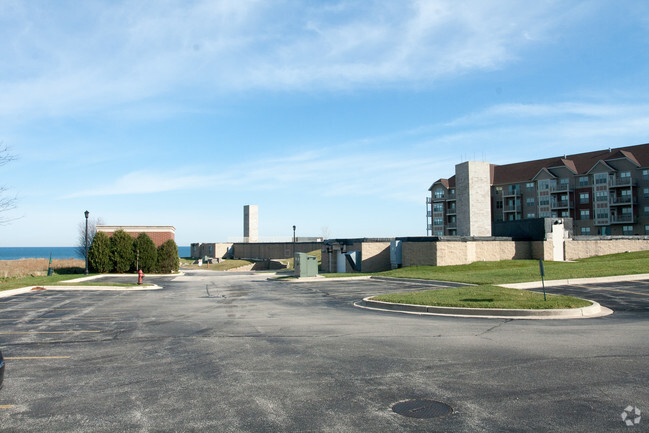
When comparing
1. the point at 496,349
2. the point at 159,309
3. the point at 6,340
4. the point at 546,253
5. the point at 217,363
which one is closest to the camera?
the point at 217,363

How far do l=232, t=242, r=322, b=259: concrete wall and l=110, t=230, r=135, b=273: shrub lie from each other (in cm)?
3138

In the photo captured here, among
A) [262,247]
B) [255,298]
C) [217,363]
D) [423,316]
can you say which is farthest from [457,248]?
[262,247]

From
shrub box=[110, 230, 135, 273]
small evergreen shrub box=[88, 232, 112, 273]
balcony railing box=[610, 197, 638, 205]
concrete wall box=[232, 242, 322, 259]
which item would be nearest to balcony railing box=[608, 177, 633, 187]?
balcony railing box=[610, 197, 638, 205]

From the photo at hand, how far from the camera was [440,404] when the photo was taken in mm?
6207

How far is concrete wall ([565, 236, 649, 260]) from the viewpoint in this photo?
4275 cm

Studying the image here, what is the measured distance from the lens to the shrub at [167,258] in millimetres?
42125

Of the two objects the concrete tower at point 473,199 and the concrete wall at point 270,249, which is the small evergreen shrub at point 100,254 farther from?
the concrete tower at point 473,199

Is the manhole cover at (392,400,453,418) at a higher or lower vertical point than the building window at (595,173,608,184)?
lower

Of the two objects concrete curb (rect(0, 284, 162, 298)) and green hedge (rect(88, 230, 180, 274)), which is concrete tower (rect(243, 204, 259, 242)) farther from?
concrete curb (rect(0, 284, 162, 298))

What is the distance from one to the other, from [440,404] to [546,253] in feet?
127

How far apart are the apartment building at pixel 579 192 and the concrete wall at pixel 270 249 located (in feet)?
104

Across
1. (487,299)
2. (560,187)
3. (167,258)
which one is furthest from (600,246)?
(167,258)

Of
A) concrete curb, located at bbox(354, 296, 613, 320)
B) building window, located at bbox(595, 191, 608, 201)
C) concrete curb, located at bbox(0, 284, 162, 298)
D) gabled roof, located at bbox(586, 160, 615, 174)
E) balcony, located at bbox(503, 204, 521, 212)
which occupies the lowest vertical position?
concrete curb, located at bbox(0, 284, 162, 298)

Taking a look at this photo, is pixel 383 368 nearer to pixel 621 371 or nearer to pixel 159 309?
pixel 621 371
